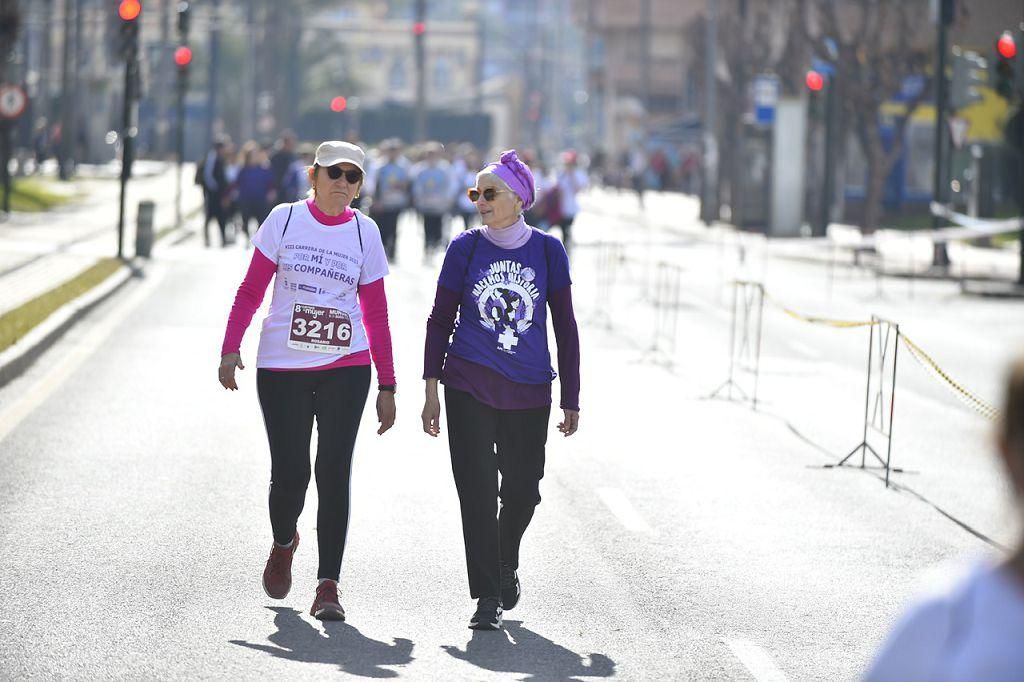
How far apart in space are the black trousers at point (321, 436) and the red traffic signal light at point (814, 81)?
38469 mm

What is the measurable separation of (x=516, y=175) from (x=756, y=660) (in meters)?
1.94

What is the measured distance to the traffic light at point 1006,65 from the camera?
2841 cm

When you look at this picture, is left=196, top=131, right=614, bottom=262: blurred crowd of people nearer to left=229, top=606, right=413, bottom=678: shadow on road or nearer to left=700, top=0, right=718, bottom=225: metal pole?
left=700, top=0, right=718, bottom=225: metal pole

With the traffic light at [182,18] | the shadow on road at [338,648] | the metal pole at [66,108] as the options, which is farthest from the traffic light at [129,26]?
the metal pole at [66,108]

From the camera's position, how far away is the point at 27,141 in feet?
221

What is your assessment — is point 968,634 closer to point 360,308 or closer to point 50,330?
point 360,308

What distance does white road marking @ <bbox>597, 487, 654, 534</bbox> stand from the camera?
10.2 meters

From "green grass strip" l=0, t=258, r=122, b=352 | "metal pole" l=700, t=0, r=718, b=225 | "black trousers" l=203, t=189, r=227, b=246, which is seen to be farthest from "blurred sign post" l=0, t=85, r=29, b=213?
"metal pole" l=700, t=0, r=718, b=225

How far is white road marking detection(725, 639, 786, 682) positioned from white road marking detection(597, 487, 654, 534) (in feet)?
7.95

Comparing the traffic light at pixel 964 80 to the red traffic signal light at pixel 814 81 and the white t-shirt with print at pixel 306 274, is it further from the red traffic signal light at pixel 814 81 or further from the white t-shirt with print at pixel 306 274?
the white t-shirt with print at pixel 306 274

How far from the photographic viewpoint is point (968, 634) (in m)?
2.80

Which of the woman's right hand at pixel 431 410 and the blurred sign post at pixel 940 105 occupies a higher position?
the blurred sign post at pixel 940 105

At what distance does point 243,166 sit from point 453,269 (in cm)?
2675

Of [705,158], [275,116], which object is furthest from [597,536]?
[275,116]
